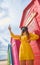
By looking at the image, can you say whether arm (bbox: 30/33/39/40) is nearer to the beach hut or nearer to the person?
the person

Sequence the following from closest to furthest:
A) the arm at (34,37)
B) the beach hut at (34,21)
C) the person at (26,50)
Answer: the person at (26,50)
the arm at (34,37)
the beach hut at (34,21)

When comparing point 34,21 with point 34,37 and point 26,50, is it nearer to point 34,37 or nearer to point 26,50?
point 34,37

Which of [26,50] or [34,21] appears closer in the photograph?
[26,50]

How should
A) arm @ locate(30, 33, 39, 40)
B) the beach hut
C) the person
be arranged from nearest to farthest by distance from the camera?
the person, arm @ locate(30, 33, 39, 40), the beach hut

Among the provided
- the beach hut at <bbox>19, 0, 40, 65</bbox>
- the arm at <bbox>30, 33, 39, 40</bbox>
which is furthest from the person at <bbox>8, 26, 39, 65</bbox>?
the beach hut at <bbox>19, 0, 40, 65</bbox>

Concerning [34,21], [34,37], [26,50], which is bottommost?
[26,50]

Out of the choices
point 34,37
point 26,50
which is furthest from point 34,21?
point 26,50

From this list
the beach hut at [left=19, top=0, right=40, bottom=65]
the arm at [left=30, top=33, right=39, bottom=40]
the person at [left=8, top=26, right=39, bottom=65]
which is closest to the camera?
the person at [left=8, top=26, right=39, bottom=65]

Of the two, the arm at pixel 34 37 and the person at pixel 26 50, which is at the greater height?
the arm at pixel 34 37

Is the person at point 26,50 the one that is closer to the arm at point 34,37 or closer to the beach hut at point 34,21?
the arm at point 34,37

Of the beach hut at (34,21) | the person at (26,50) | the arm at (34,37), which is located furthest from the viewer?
the beach hut at (34,21)

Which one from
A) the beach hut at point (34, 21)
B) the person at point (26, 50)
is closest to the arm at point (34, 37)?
the person at point (26, 50)

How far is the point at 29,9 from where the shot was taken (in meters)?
4.29

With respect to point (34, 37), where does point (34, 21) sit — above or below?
above
